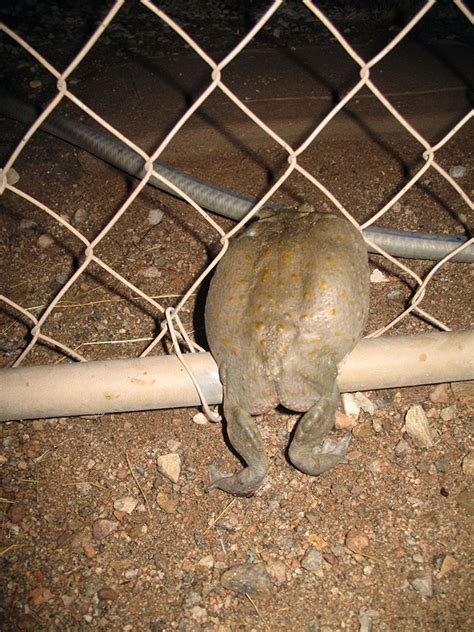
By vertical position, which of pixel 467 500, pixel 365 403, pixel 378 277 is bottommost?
pixel 467 500

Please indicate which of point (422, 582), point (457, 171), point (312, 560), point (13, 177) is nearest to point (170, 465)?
point (312, 560)

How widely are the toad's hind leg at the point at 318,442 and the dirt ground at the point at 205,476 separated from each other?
0.08 meters

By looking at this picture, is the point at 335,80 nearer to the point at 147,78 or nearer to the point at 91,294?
the point at 147,78

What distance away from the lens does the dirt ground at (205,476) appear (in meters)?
2.09

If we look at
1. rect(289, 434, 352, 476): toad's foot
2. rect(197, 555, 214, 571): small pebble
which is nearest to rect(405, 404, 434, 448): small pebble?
rect(289, 434, 352, 476): toad's foot

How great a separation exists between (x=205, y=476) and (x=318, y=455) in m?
0.50

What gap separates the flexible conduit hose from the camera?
2.95 meters

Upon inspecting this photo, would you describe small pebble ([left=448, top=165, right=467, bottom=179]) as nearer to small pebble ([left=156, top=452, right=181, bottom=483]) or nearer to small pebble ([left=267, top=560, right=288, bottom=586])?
small pebble ([left=156, top=452, right=181, bottom=483])

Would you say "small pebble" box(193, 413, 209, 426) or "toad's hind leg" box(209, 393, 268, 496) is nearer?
"toad's hind leg" box(209, 393, 268, 496)

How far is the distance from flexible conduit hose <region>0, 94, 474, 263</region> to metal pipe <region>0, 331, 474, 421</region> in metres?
0.90

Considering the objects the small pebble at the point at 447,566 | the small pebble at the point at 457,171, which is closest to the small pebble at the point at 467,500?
the small pebble at the point at 447,566

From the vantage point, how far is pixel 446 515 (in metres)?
2.25

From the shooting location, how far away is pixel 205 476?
2.43 meters

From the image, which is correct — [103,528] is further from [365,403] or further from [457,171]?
[457,171]
